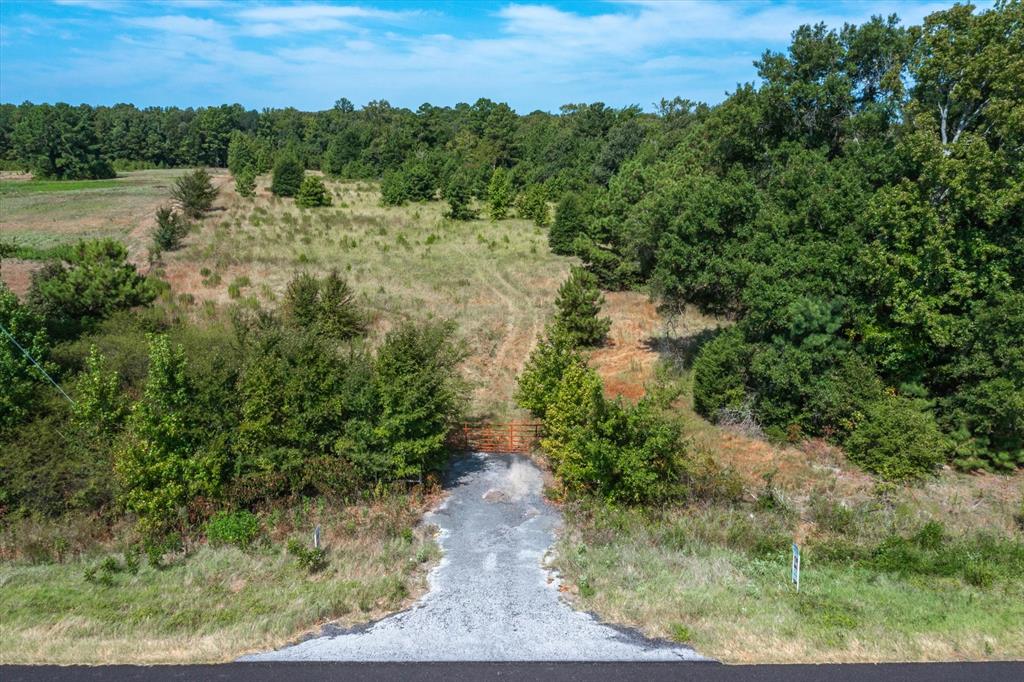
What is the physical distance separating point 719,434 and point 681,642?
12123 millimetres

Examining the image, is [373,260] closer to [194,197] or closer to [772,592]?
[194,197]

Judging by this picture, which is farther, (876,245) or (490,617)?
(876,245)

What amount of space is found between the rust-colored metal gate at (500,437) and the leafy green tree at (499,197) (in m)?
36.0

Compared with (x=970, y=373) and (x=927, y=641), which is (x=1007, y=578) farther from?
(x=970, y=373)

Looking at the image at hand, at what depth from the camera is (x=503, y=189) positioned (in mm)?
55969

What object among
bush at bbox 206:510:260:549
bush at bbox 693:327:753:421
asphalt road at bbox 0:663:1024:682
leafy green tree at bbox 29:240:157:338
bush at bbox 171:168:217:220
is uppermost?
bush at bbox 171:168:217:220

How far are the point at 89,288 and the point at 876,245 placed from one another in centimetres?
2624

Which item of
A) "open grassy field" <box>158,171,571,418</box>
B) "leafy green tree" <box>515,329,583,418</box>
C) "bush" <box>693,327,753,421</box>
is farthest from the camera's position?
"open grassy field" <box>158,171,571,418</box>

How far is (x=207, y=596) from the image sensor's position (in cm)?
1100

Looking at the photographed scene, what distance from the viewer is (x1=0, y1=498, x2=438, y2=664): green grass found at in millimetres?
9258

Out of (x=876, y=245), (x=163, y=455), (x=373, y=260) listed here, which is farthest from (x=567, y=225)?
(x=163, y=455)

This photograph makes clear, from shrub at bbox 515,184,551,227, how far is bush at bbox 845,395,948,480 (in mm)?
36912

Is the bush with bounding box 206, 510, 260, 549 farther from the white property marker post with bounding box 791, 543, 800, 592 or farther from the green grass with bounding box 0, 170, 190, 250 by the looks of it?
the green grass with bounding box 0, 170, 190, 250

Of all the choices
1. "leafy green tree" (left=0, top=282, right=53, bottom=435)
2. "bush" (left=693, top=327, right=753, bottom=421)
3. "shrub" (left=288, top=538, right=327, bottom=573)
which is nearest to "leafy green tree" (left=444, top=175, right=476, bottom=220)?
"bush" (left=693, top=327, right=753, bottom=421)
